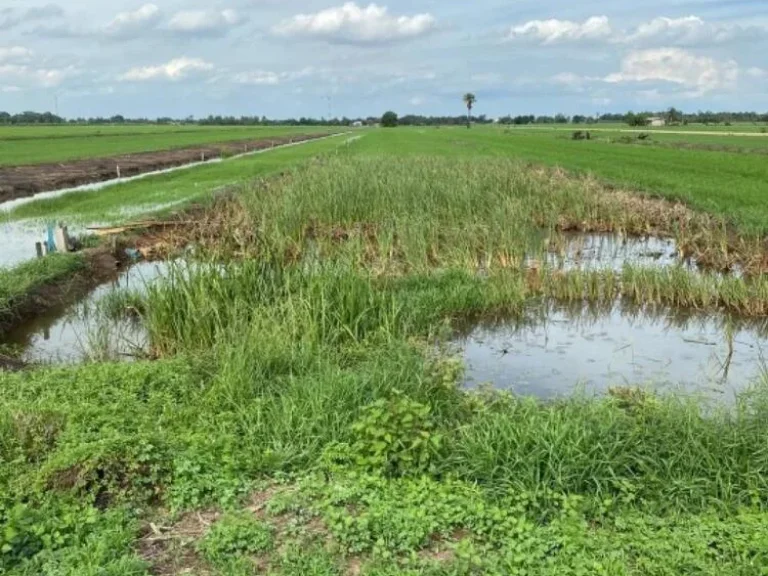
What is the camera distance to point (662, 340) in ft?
27.8

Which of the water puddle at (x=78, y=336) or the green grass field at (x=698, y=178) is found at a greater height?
the green grass field at (x=698, y=178)

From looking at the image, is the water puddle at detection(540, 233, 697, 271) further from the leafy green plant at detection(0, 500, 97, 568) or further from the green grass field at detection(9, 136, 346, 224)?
the green grass field at detection(9, 136, 346, 224)

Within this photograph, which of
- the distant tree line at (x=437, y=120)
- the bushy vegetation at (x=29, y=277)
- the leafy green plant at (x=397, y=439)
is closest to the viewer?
the leafy green plant at (x=397, y=439)

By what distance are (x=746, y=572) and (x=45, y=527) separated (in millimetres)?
3524

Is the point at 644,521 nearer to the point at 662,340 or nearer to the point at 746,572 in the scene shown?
the point at 746,572

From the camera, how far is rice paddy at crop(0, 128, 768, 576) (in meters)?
3.57

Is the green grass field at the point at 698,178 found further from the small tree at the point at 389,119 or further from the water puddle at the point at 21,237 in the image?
the small tree at the point at 389,119

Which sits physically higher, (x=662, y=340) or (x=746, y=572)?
(x=746, y=572)

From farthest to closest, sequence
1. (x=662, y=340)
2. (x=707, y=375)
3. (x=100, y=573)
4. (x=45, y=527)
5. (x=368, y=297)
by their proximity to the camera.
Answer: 1. (x=662, y=340)
2. (x=368, y=297)
3. (x=707, y=375)
4. (x=45, y=527)
5. (x=100, y=573)

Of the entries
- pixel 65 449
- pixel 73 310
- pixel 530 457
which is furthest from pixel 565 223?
pixel 65 449

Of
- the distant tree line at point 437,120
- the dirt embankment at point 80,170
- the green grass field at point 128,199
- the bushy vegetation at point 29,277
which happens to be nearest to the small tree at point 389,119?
the distant tree line at point 437,120

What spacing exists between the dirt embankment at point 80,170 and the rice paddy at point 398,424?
16.9 m

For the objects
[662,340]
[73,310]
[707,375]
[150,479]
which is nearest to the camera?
[150,479]

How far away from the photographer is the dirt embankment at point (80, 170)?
81.7 feet
